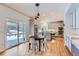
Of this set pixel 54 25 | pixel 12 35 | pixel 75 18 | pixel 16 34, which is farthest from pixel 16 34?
pixel 75 18

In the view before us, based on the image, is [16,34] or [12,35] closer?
[16,34]

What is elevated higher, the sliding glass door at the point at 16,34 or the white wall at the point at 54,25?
the white wall at the point at 54,25

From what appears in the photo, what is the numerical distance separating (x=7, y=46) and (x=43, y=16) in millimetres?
1985

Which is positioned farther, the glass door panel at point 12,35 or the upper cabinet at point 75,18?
the glass door panel at point 12,35

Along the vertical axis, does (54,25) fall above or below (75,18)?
below

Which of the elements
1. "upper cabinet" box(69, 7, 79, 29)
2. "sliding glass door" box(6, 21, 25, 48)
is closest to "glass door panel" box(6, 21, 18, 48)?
"sliding glass door" box(6, 21, 25, 48)

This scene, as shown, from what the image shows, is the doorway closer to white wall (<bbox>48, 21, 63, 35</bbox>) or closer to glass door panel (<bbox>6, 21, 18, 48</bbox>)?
glass door panel (<bbox>6, 21, 18, 48</bbox>)

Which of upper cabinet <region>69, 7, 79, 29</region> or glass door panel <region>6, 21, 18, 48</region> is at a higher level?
upper cabinet <region>69, 7, 79, 29</region>

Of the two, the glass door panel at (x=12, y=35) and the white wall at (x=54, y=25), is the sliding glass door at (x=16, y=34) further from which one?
the white wall at (x=54, y=25)

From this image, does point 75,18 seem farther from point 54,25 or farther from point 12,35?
point 12,35

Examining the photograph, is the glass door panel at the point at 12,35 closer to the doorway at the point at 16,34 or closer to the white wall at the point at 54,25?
the doorway at the point at 16,34

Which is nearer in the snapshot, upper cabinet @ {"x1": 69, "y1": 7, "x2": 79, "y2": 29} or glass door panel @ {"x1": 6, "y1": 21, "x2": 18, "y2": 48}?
upper cabinet @ {"x1": 69, "y1": 7, "x2": 79, "y2": 29}


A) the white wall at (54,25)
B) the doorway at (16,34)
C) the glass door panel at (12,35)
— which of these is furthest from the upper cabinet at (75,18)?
the glass door panel at (12,35)

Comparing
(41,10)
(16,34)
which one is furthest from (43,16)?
(16,34)
